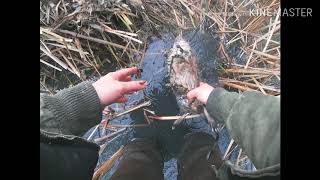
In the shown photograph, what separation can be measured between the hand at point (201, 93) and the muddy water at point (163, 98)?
0.06 ft

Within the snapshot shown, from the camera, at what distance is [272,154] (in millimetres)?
1437

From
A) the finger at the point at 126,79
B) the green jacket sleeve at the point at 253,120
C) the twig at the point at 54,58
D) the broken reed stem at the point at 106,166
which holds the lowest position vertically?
the broken reed stem at the point at 106,166

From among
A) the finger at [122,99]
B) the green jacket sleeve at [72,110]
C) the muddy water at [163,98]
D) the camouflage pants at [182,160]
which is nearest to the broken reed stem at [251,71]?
the muddy water at [163,98]

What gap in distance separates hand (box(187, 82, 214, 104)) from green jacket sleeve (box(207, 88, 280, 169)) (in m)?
A: 0.01

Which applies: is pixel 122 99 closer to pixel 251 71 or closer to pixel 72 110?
pixel 72 110

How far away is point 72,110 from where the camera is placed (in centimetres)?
152

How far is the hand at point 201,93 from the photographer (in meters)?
1.51

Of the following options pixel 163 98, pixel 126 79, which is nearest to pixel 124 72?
pixel 126 79

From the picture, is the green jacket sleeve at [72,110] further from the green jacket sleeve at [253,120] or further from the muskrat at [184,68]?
the green jacket sleeve at [253,120]

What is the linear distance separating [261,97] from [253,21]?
24cm

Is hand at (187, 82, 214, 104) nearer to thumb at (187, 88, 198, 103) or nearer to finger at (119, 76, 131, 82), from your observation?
thumb at (187, 88, 198, 103)

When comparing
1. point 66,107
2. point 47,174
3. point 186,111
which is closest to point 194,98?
point 186,111

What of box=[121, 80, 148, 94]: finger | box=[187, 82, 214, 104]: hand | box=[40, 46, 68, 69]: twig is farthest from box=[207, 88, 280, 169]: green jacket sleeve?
box=[40, 46, 68, 69]: twig

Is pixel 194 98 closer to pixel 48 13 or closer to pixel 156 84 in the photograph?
pixel 156 84
